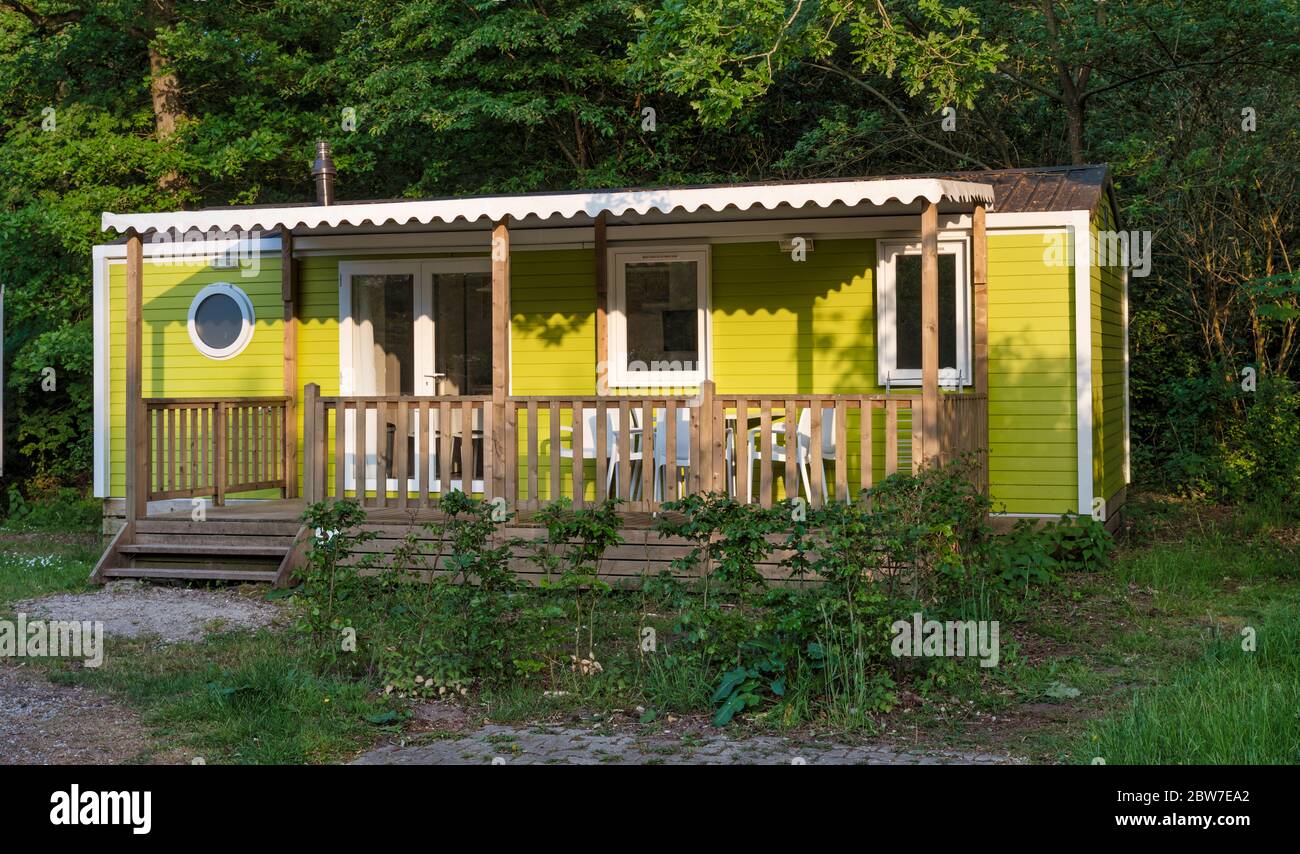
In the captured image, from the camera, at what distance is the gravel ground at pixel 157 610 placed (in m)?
8.11

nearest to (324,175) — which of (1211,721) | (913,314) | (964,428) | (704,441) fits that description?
(704,441)

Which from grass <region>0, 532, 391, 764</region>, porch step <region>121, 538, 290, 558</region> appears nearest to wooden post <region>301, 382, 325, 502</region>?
porch step <region>121, 538, 290, 558</region>

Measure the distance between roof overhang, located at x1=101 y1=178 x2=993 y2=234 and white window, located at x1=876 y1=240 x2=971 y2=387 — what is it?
652 millimetres

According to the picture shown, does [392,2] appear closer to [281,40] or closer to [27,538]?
[281,40]

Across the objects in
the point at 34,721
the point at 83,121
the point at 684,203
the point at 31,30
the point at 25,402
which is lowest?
the point at 34,721

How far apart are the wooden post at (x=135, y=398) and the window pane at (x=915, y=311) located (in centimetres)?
604

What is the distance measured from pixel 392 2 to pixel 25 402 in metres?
7.42

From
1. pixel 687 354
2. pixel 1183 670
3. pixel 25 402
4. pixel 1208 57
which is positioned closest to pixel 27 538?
pixel 25 402

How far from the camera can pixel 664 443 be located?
32.6 ft

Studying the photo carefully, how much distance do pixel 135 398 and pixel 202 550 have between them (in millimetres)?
1304

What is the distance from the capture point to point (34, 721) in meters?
5.81

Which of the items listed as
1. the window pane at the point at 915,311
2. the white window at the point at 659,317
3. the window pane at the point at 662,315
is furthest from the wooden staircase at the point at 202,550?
the window pane at the point at 915,311

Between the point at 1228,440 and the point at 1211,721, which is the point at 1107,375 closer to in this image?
the point at 1228,440

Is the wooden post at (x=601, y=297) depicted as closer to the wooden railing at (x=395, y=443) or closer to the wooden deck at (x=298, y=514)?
the wooden railing at (x=395, y=443)
